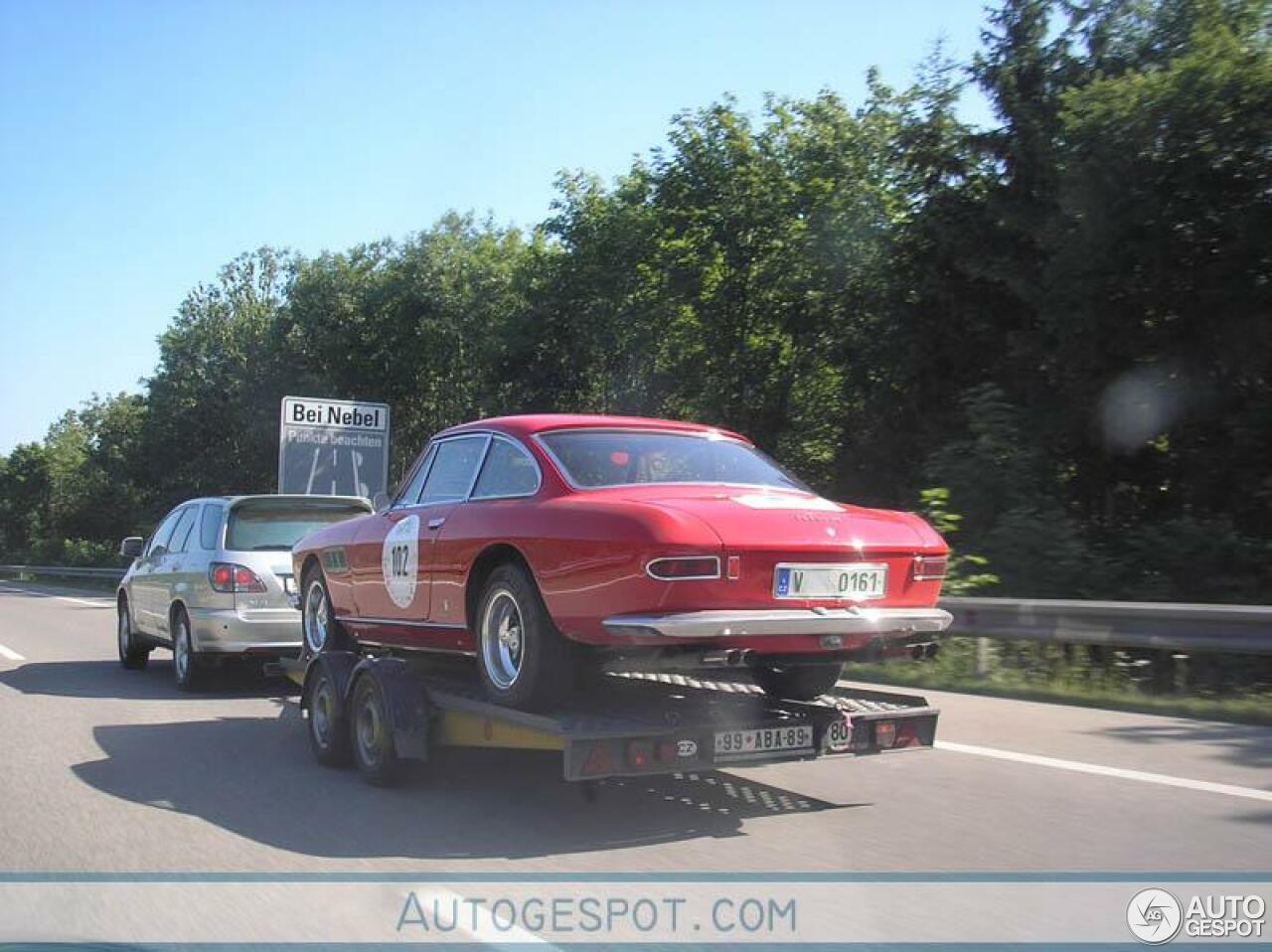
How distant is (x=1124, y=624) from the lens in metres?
9.49

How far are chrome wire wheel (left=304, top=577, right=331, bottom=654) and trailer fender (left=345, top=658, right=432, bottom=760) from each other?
6.83ft

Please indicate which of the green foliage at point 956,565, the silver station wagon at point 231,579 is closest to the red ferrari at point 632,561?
the silver station wagon at point 231,579

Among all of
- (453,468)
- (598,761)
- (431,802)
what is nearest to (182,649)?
(453,468)

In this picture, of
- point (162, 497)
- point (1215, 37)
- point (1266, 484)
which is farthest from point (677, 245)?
point (162, 497)

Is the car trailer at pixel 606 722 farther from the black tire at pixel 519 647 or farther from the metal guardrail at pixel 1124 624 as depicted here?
the metal guardrail at pixel 1124 624

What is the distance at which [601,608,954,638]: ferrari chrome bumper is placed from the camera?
4945 mm

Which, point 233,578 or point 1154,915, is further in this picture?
point 233,578

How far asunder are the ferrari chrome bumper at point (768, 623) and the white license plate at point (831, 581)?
0.24 ft

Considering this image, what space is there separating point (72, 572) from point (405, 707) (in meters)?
36.3

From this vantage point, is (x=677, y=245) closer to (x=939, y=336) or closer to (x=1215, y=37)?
(x=939, y=336)

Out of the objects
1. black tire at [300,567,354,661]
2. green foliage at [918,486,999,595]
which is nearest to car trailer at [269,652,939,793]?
black tire at [300,567,354,661]

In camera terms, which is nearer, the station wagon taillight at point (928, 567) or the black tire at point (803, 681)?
the station wagon taillight at point (928, 567)

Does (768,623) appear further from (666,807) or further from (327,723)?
(327,723)

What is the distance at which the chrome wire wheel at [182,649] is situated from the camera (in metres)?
10.5
